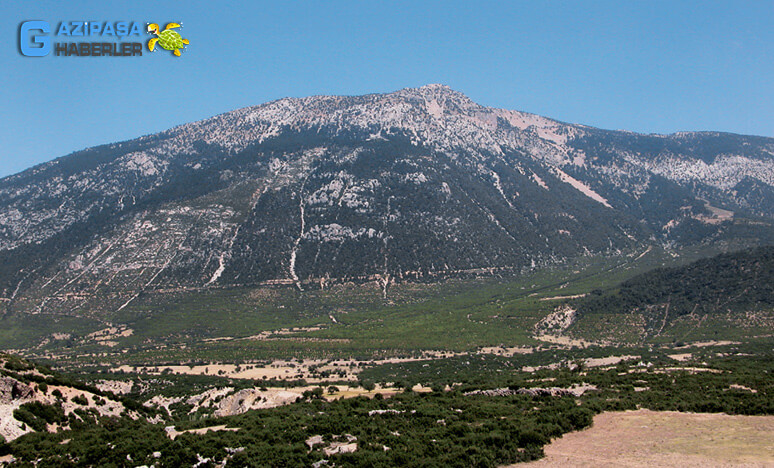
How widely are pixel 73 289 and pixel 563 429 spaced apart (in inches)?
6639

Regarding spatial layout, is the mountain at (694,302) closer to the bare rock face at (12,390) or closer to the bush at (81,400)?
the bush at (81,400)

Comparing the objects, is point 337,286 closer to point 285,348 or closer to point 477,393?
point 285,348

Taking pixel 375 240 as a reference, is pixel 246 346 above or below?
below

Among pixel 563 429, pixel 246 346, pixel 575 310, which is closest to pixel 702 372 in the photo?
pixel 563 429

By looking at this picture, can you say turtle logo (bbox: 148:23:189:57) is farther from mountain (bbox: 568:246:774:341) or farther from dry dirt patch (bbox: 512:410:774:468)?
mountain (bbox: 568:246:774:341)

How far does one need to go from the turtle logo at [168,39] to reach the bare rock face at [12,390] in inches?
1463

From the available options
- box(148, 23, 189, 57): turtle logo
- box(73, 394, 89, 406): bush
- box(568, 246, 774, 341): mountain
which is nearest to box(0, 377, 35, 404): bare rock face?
box(73, 394, 89, 406): bush

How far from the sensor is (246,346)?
114 m

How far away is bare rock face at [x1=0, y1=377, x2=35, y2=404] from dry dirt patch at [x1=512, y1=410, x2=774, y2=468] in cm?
2821

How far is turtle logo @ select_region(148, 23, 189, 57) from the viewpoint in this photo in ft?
181

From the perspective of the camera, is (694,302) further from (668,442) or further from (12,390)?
(12,390)

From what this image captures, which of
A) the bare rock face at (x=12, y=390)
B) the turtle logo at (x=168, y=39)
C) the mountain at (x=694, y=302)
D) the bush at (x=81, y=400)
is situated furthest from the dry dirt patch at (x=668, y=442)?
the mountain at (x=694, y=302)

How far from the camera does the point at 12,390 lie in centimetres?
3008

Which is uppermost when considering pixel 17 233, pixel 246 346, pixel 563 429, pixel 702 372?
pixel 17 233
